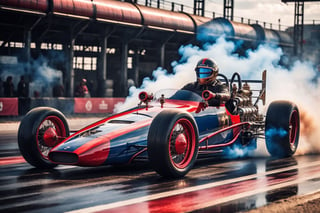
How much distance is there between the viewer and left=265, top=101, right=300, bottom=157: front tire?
11.6 metres

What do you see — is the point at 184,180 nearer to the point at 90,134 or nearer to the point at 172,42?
the point at 90,134

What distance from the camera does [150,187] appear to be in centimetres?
809

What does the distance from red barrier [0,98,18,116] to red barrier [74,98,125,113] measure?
12.2 feet

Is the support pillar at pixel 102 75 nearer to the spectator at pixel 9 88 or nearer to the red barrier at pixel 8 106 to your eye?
the spectator at pixel 9 88

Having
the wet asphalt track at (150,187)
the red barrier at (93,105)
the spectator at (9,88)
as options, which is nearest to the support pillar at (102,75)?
the red barrier at (93,105)

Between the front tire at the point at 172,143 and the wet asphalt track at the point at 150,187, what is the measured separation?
203mm

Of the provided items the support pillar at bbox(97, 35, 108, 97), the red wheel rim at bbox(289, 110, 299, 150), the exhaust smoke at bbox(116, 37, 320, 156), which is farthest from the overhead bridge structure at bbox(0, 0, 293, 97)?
the red wheel rim at bbox(289, 110, 299, 150)

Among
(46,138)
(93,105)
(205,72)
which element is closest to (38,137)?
(46,138)

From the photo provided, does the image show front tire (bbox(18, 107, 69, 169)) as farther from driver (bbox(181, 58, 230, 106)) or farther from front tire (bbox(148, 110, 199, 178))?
driver (bbox(181, 58, 230, 106))

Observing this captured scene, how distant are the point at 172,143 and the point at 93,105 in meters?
19.1

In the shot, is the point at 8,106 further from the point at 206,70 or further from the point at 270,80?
the point at 206,70

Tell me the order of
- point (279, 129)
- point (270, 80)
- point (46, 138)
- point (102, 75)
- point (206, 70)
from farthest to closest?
point (102, 75) → point (270, 80) → point (279, 129) → point (206, 70) → point (46, 138)

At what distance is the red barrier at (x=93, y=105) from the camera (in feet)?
88.6

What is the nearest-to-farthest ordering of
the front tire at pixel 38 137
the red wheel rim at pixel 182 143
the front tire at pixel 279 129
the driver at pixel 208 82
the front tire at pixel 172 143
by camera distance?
the front tire at pixel 172 143 → the red wheel rim at pixel 182 143 → the front tire at pixel 38 137 → the driver at pixel 208 82 → the front tire at pixel 279 129
